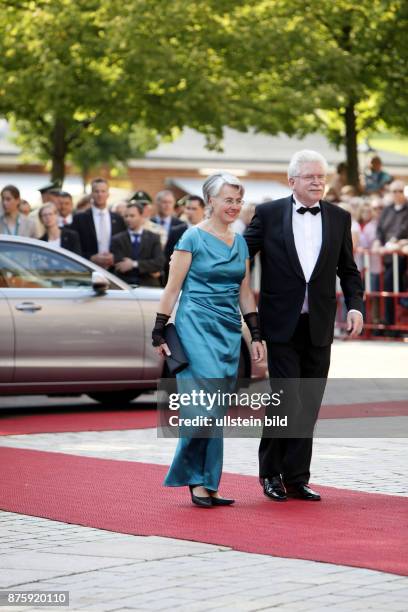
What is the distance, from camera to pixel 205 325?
29.6 feet

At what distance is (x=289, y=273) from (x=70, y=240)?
28.7 feet

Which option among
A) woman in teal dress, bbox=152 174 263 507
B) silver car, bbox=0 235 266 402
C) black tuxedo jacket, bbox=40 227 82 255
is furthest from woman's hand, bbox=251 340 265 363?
black tuxedo jacket, bbox=40 227 82 255

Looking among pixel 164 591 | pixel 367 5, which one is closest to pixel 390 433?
pixel 164 591

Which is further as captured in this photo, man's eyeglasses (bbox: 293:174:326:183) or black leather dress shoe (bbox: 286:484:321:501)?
black leather dress shoe (bbox: 286:484:321:501)

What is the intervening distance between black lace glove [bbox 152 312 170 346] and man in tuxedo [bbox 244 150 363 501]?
0.56m

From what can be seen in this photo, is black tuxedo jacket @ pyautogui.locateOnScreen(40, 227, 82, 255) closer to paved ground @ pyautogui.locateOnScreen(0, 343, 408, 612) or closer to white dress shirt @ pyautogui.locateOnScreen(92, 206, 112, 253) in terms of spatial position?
white dress shirt @ pyautogui.locateOnScreen(92, 206, 112, 253)

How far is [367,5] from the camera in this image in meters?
33.3

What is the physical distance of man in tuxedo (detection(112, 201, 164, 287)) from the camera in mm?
17297

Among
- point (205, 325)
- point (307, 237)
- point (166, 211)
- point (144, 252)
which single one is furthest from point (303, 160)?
point (166, 211)

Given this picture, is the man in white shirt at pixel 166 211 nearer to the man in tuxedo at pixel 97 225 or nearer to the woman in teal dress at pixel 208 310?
the man in tuxedo at pixel 97 225

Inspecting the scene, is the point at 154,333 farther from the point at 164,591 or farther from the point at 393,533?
the point at 164,591

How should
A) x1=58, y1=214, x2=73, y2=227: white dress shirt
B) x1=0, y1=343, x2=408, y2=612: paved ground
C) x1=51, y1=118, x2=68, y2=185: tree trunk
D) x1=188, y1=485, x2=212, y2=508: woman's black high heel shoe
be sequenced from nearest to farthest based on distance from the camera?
x1=0, y1=343, x2=408, y2=612: paved ground < x1=188, y1=485, x2=212, y2=508: woman's black high heel shoe < x1=58, y1=214, x2=73, y2=227: white dress shirt < x1=51, y1=118, x2=68, y2=185: tree trunk

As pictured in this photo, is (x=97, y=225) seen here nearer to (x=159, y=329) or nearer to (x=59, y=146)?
(x=159, y=329)

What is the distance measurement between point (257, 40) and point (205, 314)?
80.6 feet
